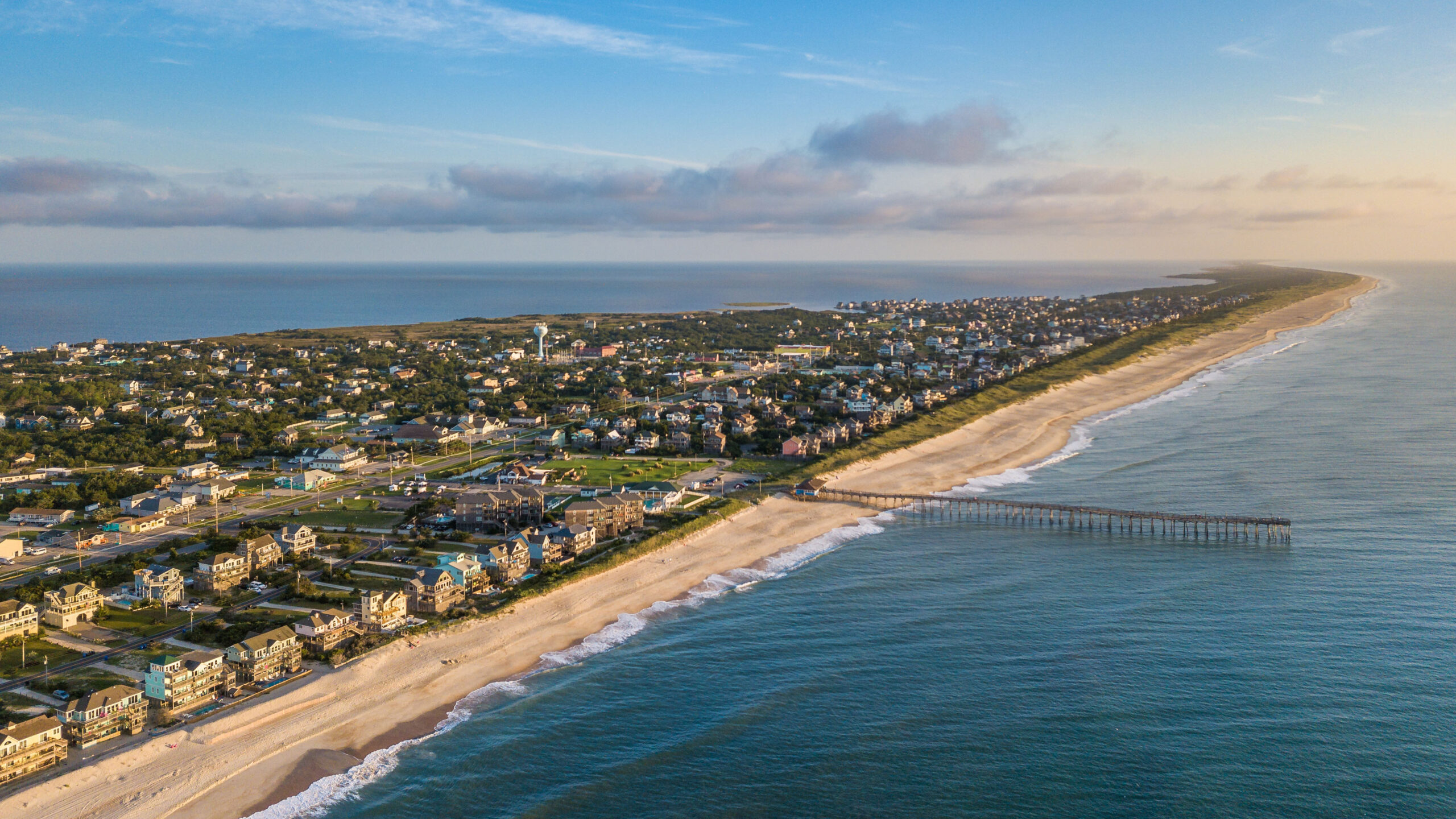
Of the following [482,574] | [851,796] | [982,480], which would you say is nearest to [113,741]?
[482,574]

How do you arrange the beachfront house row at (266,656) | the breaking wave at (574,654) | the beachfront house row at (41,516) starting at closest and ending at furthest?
the breaking wave at (574,654) < the beachfront house row at (266,656) < the beachfront house row at (41,516)

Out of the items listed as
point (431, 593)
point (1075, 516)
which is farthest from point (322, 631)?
point (1075, 516)

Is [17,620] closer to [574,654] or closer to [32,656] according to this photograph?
[32,656]

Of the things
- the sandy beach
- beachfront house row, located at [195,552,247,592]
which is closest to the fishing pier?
the sandy beach

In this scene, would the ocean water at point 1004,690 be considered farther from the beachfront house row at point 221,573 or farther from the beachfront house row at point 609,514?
the beachfront house row at point 221,573

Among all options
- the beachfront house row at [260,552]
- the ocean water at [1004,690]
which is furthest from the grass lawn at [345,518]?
the ocean water at [1004,690]

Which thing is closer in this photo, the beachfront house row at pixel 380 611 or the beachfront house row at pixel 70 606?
the beachfront house row at pixel 380 611

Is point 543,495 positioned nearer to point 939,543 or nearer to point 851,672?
point 939,543

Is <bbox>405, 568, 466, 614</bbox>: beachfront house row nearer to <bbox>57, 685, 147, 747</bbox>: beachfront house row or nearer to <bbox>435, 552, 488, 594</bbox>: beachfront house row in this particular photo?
<bbox>435, 552, 488, 594</bbox>: beachfront house row
